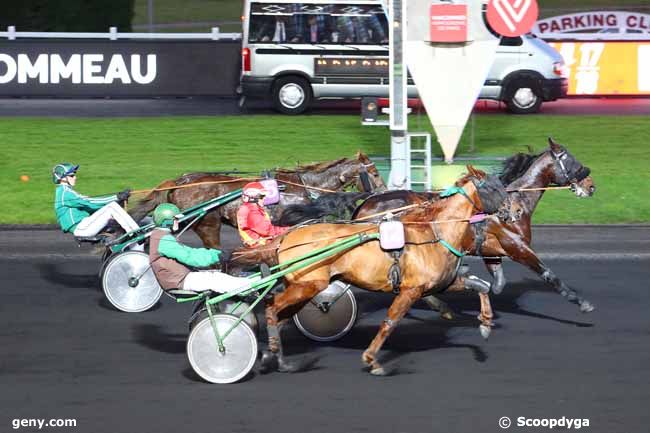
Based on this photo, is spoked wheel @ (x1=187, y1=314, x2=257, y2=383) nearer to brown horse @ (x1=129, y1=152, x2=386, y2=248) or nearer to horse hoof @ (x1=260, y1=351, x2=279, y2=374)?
horse hoof @ (x1=260, y1=351, x2=279, y2=374)

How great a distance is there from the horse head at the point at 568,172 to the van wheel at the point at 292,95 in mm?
13210

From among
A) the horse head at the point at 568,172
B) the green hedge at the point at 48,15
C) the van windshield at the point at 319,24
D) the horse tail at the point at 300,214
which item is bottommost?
the horse tail at the point at 300,214

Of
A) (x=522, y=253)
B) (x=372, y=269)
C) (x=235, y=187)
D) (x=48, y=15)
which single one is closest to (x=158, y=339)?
(x=235, y=187)

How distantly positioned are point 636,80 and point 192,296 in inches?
749

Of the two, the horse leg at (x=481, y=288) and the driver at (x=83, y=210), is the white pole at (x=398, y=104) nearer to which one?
the driver at (x=83, y=210)

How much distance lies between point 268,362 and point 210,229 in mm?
3051

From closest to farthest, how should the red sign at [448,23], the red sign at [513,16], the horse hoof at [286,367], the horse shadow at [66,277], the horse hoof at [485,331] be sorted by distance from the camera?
the horse hoof at [286,367] < the horse hoof at [485,331] < the horse shadow at [66,277] < the red sign at [448,23] < the red sign at [513,16]

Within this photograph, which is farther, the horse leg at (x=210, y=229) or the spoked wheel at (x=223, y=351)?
the horse leg at (x=210, y=229)

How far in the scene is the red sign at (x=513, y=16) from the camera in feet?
61.8

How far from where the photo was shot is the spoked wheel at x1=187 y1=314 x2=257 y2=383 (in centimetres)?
930

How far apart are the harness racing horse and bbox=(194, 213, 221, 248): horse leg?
Result: 1.70 metres

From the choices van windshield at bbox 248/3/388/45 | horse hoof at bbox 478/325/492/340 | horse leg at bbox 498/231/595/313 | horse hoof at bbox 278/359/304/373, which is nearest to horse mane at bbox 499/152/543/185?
horse leg at bbox 498/231/595/313

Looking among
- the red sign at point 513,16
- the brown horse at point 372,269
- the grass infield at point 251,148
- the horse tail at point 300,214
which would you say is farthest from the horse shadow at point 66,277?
the red sign at point 513,16

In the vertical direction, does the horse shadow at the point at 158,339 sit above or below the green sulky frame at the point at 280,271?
below
